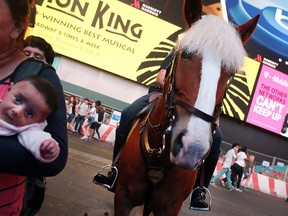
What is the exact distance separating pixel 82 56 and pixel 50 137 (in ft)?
57.7

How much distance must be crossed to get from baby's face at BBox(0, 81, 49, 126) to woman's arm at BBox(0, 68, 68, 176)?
0.27 feet

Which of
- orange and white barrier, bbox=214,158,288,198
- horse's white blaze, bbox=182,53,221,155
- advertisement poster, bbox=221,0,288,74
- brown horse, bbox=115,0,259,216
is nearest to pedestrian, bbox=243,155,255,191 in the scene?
orange and white barrier, bbox=214,158,288,198

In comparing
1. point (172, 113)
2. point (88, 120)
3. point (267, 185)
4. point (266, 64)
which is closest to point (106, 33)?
point (88, 120)

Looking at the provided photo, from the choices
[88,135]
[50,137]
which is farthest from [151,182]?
[88,135]

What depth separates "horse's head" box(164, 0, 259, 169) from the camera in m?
2.05

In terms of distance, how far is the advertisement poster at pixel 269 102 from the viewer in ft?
66.6

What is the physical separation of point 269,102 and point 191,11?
1912 cm

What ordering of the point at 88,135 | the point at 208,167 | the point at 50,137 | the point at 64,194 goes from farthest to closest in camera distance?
1. the point at 88,135
2. the point at 64,194
3. the point at 208,167
4. the point at 50,137

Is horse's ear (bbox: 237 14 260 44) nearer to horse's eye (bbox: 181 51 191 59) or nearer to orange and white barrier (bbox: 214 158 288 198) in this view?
horse's eye (bbox: 181 51 191 59)

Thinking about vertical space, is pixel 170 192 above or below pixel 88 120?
above

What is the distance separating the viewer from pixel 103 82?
19109mm

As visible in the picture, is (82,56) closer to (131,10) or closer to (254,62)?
(131,10)

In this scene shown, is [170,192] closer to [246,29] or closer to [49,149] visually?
[246,29]

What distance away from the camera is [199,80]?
2211 mm
